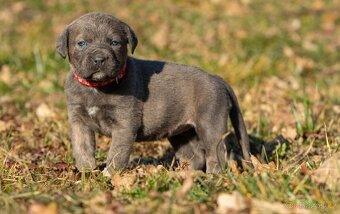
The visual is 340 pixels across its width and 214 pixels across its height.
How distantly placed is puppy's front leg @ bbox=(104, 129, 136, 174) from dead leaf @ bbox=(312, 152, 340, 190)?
1.83 meters

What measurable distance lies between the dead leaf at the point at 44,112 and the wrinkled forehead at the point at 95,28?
247 cm

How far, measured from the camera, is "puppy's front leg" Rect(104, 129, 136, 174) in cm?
556

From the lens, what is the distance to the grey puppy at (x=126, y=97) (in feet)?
18.3

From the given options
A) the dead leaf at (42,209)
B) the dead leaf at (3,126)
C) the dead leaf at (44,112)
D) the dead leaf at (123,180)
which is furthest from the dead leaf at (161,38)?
the dead leaf at (42,209)

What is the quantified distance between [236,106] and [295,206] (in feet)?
7.79

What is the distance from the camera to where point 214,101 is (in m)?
5.93

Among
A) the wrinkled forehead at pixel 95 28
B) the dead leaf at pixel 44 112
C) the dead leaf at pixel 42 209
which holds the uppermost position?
the wrinkled forehead at pixel 95 28

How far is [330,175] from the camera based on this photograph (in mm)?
4305

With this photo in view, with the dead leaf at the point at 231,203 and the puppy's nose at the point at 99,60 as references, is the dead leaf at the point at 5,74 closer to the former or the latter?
the puppy's nose at the point at 99,60

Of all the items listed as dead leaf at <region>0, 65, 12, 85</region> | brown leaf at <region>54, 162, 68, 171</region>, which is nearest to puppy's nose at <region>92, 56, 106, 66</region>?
brown leaf at <region>54, 162, 68, 171</region>

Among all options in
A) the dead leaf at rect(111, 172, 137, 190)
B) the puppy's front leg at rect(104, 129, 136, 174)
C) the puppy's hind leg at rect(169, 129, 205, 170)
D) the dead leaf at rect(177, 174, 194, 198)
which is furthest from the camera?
the puppy's hind leg at rect(169, 129, 205, 170)

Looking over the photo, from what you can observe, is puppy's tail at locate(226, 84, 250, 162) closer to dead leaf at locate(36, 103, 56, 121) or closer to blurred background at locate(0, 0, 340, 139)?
blurred background at locate(0, 0, 340, 139)

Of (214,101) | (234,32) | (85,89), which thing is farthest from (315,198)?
(234,32)

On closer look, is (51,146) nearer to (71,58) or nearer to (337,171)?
(71,58)
